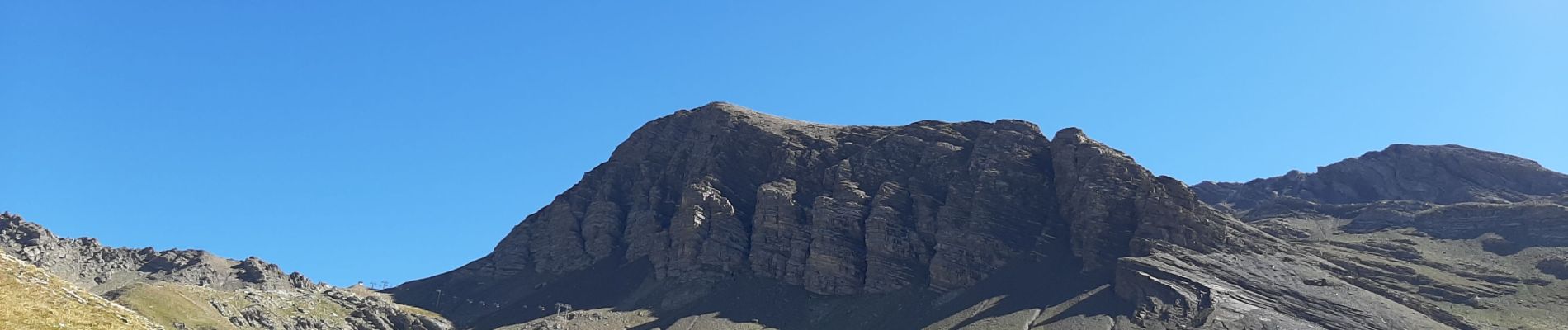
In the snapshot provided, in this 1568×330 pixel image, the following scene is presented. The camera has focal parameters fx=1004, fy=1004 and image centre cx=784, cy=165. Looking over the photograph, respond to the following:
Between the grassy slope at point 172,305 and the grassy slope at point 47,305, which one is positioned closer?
the grassy slope at point 47,305

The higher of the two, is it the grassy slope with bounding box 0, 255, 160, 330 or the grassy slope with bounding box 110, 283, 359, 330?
the grassy slope with bounding box 110, 283, 359, 330

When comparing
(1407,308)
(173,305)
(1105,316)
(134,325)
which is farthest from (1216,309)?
(173,305)

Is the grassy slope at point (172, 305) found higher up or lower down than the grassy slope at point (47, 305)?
higher up

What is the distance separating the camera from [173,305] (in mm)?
186000

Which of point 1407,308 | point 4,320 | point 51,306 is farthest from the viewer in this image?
point 1407,308

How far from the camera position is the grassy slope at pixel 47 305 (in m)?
46.0

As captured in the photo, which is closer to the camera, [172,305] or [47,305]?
[47,305]

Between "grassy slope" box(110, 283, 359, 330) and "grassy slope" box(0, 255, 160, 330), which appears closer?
"grassy slope" box(0, 255, 160, 330)

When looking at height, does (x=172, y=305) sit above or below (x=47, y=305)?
above

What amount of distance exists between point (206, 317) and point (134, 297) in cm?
1251

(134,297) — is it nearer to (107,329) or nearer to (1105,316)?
(107,329)

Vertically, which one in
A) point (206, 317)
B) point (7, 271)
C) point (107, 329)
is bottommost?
point (107, 329)

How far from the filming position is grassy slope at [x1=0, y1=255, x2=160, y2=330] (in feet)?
151

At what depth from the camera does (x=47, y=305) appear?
4838cm
